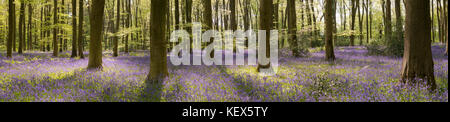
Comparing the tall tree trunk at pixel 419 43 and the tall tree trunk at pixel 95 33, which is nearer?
the tall tree trunk at pixel 419 43

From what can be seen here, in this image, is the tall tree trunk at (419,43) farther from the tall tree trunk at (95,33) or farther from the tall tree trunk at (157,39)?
the tall tree trunk at (95,33)

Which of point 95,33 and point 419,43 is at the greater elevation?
point 95,33

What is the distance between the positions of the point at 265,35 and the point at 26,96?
6.48 m

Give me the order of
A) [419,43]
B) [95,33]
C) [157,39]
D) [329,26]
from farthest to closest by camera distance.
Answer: [329,26]
[95,33]
[157,39]
[419,43]

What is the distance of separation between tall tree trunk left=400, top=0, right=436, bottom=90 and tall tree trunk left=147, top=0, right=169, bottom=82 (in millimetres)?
5506

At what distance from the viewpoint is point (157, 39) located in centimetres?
610

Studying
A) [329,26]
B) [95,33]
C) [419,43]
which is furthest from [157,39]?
[329,26]

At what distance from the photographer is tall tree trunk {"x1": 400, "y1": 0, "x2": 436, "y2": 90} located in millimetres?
Result: 4520

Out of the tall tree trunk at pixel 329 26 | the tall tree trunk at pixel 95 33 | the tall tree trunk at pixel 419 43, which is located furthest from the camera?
the tall tree trunk at pixel 329 26

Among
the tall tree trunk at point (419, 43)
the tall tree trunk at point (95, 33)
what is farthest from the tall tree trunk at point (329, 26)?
the tall tree trunk at point (95, 33)

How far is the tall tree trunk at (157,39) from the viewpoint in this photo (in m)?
6.02

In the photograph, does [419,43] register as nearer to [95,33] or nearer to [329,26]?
[329,26]

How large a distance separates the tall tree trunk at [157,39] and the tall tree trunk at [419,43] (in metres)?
5.51

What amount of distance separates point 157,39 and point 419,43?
19.0 ft
